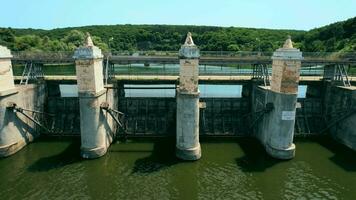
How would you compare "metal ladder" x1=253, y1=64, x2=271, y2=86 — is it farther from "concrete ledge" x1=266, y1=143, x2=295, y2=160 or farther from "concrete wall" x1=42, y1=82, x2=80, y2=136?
"concrete wall" x1=42, y1=82, x2=80, y2=136

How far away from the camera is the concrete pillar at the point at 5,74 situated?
78.3ft

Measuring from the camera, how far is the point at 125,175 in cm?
2131

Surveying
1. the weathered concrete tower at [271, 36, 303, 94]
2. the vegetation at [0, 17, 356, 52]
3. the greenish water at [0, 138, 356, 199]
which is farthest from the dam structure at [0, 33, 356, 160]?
the vegetation at [0, 17, 356, 52]

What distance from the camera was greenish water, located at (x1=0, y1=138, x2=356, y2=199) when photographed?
19.0 meters

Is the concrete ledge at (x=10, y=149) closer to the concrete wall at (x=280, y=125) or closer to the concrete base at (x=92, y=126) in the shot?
the concrete base at (x=92, y=126)

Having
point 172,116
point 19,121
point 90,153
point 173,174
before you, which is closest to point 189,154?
point 173,174

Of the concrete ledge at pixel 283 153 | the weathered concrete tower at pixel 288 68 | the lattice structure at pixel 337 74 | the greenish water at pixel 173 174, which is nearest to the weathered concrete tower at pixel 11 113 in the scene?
the greenish water at pixel 173 174

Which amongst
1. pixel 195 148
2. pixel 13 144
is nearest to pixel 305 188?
pixel 195 148

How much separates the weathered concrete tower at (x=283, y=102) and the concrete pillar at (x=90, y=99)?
46.7 ft

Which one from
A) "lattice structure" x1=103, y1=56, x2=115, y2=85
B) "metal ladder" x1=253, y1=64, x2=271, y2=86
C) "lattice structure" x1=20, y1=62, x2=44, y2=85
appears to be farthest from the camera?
"lattice structure" x1=20, y1=62, x2=44, y2=85

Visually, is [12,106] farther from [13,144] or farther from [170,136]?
[170,136]

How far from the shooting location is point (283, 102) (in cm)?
2314

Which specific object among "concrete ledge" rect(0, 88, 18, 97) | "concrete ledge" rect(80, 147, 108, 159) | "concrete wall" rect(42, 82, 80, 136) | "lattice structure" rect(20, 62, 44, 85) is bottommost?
"concrete ledge" rect(80, 147, 108, 159)

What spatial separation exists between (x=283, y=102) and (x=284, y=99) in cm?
26
